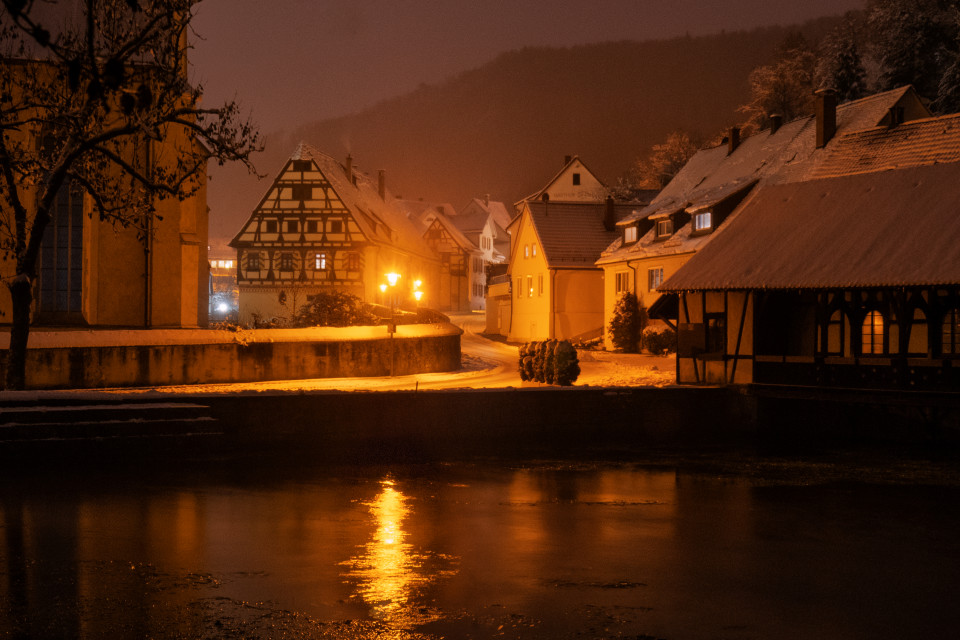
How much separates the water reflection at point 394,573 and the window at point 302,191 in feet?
180

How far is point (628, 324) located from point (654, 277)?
273 centimetres

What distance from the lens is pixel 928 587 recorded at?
8.60 m

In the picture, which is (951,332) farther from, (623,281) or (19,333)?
(623,281)

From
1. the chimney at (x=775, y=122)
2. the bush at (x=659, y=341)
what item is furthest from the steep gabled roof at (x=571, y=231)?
the chimney at (x=775, y=122)

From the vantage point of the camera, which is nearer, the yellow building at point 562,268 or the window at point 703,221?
the window at point 703,221

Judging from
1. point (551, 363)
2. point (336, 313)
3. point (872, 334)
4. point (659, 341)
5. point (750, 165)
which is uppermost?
point (750, 165)

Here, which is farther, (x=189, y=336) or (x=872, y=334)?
(x=189, y=336)

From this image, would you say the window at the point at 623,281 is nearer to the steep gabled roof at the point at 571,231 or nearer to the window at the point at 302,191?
the steep gabled roof at the point at 571,231

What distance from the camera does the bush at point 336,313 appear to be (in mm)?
39969

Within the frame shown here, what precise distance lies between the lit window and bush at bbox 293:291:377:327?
1515 cm

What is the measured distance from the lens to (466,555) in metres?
9.66

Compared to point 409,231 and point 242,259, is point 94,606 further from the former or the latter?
point 409,231

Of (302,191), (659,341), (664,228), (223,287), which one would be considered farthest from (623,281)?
(223,287)

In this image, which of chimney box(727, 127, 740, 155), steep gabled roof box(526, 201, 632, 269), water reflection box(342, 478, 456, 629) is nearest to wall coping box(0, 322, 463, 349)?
steep gabled roof box(526, 201, 632, 269)
